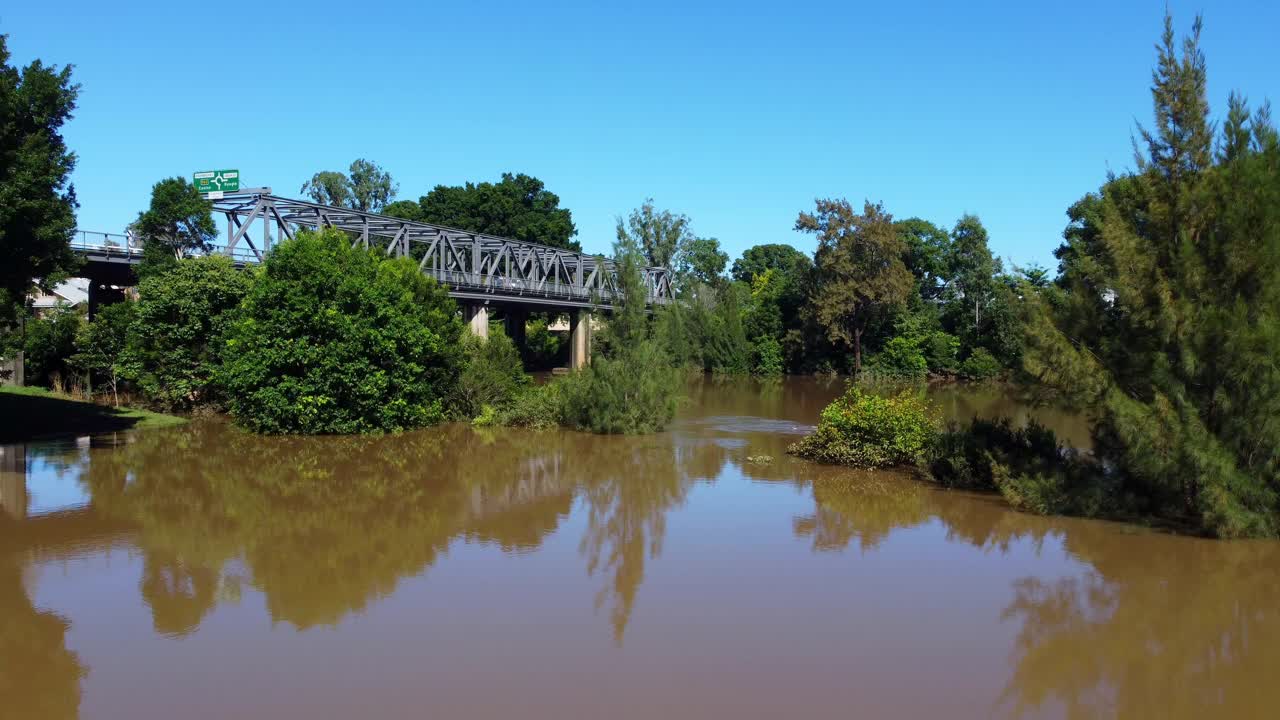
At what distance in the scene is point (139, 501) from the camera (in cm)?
1492

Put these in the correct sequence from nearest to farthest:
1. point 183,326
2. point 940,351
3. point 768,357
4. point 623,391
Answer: point 623,391
point 183,326
point 940,351
point 768,357

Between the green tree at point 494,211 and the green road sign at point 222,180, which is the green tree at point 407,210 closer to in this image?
the green tree at point 494,211

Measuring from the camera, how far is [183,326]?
25.8 metres

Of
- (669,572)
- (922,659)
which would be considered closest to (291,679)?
(669,572)

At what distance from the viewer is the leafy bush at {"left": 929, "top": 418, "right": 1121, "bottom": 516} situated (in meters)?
13.8

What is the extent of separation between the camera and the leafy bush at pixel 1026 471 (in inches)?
543

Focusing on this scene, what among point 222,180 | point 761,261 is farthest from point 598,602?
point 761,261

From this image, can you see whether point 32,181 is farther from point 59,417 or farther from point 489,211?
point 489,211

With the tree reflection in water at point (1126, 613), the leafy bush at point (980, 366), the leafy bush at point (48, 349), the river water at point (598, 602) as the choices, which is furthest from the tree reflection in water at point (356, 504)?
the leafy bush at point (980, 366)

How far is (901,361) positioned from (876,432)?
3620 cm

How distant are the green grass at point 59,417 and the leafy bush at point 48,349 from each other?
10.5ft

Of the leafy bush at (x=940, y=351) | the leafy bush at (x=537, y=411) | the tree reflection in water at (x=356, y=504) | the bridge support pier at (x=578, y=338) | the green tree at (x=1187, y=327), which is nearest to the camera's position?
the tree reflection in water at (x=356, y=504)

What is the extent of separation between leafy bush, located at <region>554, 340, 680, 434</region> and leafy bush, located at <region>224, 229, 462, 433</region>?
176 inches

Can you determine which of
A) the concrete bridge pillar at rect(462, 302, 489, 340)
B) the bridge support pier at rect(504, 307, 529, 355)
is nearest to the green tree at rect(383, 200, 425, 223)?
the bridge support pier at rect(504, 307, 529, 355)
